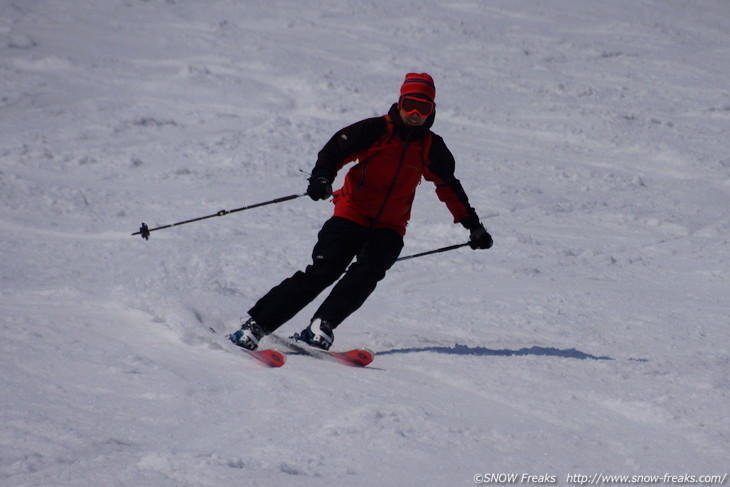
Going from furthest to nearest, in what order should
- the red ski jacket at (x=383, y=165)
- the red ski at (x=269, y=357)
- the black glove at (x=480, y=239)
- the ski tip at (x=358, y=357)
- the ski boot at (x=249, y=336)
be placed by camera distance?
the black glove at (x=480, y=239)
the red ski jacket at (x=383, y=165)
the ski boot at (x=249, y=336)
the ski tip at (x=358, y=357)
the red ski at (x=269, y=357)

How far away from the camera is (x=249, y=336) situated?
4.75m

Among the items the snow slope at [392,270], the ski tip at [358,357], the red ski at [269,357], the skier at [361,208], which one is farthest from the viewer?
the skier at [361,208]

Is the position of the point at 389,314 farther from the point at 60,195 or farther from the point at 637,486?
the point at 60,195

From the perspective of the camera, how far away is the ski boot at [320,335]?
475 cm

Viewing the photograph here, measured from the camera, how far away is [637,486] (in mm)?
2846

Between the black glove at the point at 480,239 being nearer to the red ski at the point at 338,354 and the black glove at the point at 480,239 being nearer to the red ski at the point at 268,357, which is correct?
the red ski at the point at 338,354

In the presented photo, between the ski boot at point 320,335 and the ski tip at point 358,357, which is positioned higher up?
the ski boot at point 320,335

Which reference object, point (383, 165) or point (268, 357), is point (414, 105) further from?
point (268, 357)

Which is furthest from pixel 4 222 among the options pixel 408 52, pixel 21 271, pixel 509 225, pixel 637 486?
pixel 408 52

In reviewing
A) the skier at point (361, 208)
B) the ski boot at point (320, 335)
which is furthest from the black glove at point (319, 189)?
the ski boot at point (320, 335)

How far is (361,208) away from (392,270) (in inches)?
91.3

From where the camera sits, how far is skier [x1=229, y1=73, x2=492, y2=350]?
483 centimetres

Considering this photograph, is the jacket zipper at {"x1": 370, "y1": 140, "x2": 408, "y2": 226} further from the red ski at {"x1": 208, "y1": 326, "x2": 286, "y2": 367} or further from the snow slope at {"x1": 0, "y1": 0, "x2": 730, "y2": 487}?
the red ski at {"x1": 208, "y1": 326, "x2": 286, "y2": 367}

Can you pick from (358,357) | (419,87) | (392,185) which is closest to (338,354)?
(358,357)
